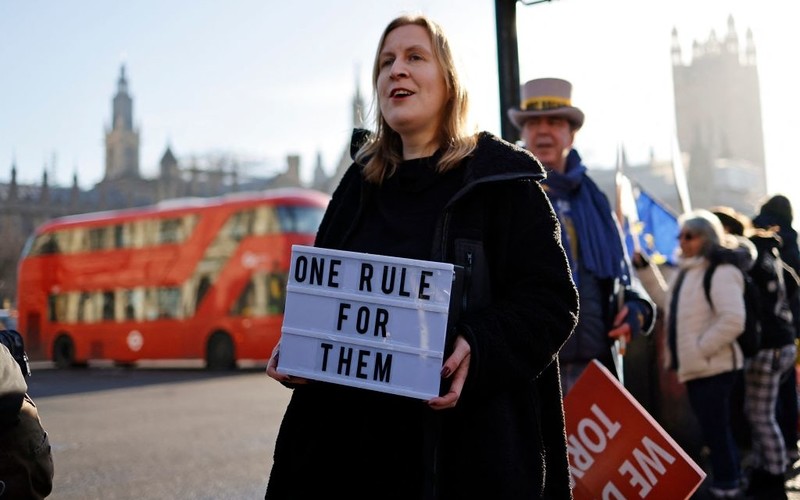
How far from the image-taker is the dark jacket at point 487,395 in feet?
6.07

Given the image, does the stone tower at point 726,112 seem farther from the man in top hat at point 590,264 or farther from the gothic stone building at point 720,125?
the man in top hat at point 590,264

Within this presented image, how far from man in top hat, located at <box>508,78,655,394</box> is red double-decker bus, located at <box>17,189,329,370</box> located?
13789 millimetres

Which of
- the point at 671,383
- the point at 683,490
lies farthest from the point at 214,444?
the point at 683,490

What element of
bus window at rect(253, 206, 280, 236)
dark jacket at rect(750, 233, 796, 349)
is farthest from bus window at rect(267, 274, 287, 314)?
dark jacket at rect(750, 233, 796, 349)

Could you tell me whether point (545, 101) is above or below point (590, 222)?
above

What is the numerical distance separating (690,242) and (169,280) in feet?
50.9

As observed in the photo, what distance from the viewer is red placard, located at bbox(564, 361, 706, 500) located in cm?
318

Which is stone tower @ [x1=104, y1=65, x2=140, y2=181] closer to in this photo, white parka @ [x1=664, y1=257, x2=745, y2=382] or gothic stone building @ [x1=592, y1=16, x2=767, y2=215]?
gothic stone building @ [x1=592, y1=16, x2=767, y2=215]

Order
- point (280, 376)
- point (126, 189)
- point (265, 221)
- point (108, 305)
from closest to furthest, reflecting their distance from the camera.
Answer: point (280, 376)
point (265, 221)
point (108, 305)
point (126, 189)

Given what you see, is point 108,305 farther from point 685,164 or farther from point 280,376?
point 685,164

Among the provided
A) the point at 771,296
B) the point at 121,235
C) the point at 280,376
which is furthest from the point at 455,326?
the point at 121,235

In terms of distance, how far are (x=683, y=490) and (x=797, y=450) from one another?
4.53m

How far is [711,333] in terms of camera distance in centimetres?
538

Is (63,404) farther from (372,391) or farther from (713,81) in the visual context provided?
(713,81)
